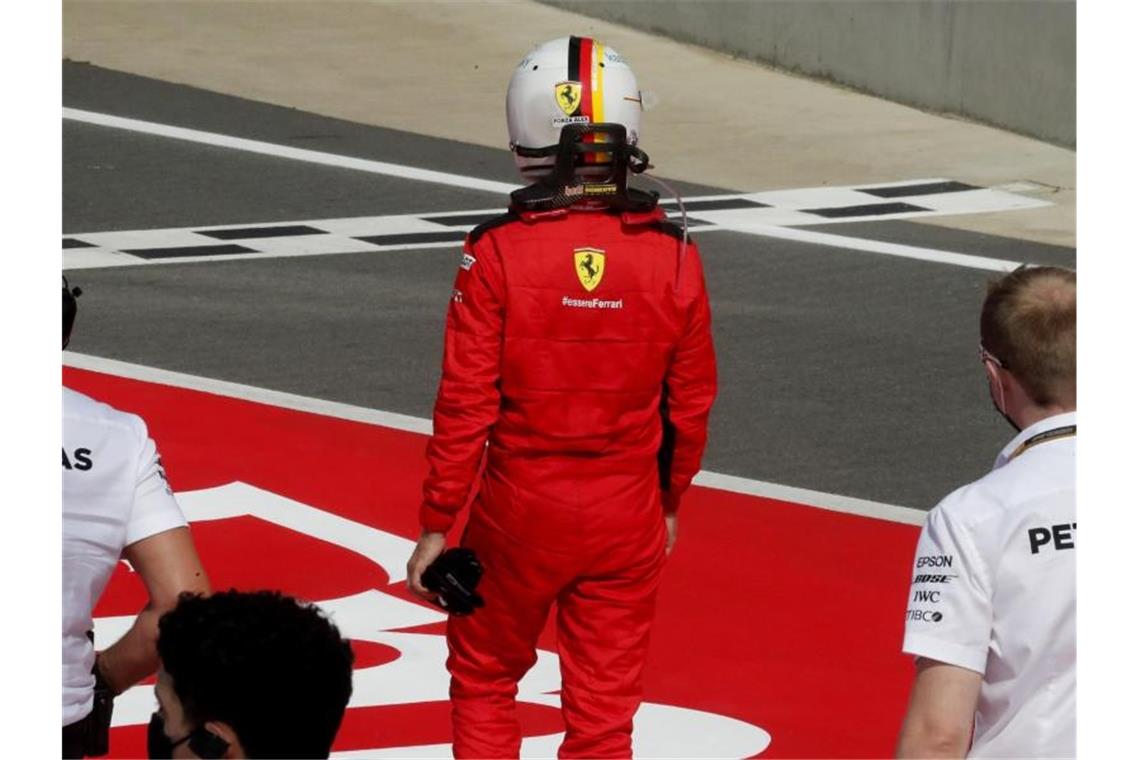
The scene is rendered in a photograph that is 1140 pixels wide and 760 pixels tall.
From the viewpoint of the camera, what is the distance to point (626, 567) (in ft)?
20.4

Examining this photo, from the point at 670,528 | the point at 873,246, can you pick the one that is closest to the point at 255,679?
the point at 670,528

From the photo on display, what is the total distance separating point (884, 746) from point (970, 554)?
335cm

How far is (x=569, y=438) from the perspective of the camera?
612 centimetres

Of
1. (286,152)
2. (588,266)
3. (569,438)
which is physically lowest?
(569,438)

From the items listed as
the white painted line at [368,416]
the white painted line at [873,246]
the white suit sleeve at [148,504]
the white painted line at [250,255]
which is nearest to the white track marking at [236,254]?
the white painted line at [250,255]

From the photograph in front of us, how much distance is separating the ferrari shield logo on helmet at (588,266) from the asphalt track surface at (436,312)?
15.7 feet

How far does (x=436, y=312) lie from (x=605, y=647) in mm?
8196

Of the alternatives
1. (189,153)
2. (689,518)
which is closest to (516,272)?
(689,518)

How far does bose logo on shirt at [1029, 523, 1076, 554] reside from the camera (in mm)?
4180

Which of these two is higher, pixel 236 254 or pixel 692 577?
pixel 236 254

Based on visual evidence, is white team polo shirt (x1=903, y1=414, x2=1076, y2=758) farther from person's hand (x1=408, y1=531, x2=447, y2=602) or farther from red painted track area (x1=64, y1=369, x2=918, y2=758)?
A: red painted track area (x1=64, y1=369, x2=918, y2=758)

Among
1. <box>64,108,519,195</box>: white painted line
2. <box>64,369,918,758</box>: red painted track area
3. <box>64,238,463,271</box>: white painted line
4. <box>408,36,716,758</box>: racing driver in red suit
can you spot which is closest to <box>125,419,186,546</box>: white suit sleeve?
<box>408,36,716,758</box>: racing driver in red suit

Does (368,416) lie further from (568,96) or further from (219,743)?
(219,743)

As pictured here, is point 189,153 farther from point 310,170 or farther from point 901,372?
point 901,372
